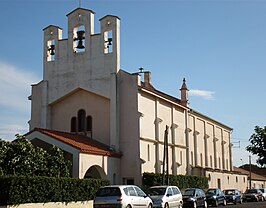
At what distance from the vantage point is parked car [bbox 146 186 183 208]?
25.3 metres

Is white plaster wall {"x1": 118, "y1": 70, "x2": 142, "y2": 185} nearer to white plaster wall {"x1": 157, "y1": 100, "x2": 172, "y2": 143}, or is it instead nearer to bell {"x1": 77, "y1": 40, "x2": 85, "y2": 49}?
bell {"x1": 77, "y1": 40, "x2": 85, "y2": 49}

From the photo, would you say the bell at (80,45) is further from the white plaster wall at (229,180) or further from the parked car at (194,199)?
the white plaster wall at (229,180)

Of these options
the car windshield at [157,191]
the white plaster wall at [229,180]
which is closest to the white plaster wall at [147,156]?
the car windshield at [157,191]

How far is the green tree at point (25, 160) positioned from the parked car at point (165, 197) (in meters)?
6.08

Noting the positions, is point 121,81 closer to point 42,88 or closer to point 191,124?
point 42,88

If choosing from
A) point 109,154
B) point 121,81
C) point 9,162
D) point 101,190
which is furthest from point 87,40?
point 101,190

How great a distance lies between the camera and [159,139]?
40.0 metres

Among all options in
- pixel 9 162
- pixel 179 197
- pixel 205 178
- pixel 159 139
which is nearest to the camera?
pixel 9 162

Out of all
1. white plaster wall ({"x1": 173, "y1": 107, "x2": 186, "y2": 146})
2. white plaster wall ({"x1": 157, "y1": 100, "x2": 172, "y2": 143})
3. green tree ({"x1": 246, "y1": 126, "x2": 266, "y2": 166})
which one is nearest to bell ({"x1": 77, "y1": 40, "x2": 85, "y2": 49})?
white plaster wall ({"x1": 157, "y1": 100, "x2": 172, "y2": 143})

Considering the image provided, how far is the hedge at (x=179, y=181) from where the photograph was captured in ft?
117

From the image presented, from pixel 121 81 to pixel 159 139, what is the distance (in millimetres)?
6858

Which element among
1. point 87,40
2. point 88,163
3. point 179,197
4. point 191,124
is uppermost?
point 87,40

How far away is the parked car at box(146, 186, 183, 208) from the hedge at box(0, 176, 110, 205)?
4.26 m

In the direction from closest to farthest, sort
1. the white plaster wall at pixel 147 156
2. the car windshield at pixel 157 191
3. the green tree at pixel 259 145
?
the car windshield at pixel 157 191 < the white plaster wall at pixel 147 156 < the green tree at pixel 259 145
